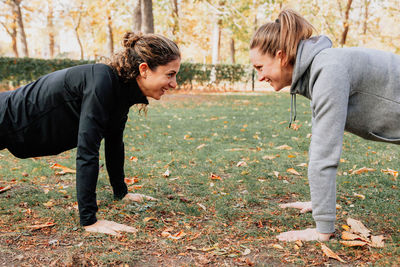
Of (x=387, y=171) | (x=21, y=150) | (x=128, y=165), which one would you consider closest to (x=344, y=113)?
(x=21, y=150)

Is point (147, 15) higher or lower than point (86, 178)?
higher

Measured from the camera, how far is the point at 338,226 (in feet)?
8.86

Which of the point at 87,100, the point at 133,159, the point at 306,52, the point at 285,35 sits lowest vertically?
the point at 133,159

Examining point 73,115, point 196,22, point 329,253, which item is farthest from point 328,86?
point 196,22

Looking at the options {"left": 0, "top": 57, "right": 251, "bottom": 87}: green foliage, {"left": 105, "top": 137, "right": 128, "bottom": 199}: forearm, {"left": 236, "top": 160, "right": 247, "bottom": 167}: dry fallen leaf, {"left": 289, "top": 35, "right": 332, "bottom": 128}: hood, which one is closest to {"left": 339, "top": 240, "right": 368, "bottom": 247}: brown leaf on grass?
{"left": 289, "top": 35, "right": 332, "bottom": 128}: hood

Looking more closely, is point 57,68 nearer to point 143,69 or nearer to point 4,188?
point 4,188

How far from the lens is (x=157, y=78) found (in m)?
2.64

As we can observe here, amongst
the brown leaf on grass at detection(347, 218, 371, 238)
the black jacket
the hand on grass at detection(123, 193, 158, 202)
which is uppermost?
the black jacket

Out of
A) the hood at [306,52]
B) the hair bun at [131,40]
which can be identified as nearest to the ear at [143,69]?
the hair bun at [131,40]

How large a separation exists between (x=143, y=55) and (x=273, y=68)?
37.8 inches

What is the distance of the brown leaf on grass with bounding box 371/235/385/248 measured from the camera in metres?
2.31

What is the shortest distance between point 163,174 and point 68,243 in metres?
1.80

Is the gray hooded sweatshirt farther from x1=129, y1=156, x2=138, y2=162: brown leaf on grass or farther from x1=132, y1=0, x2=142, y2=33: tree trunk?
x1=132, y1=0, x2=142, y2=33: tree trunk

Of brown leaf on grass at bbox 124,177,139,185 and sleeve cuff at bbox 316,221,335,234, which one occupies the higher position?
sleeve cuff at bbox 316,221,335,234
